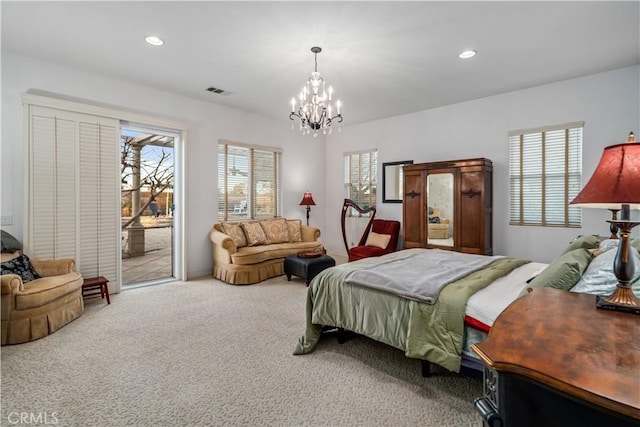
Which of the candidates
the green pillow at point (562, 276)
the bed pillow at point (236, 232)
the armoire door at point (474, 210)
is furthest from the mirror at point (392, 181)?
the green pillow at point (562, 276)

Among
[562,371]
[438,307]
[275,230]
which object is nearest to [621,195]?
[562,371]

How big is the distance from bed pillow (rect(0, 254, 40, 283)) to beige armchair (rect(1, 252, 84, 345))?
72 mm

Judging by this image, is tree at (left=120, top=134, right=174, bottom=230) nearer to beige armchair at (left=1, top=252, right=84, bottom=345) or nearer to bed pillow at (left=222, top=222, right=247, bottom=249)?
bed pillow at (left=222, top=222, right=247, bottom=249)

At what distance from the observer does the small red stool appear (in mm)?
3617

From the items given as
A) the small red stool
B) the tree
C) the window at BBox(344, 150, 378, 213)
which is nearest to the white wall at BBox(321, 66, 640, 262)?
the window at BBox(344, 150, 378, 213)

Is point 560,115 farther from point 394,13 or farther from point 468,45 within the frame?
point 394,13

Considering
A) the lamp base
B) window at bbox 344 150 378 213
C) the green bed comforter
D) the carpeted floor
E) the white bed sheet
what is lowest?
the carpeted floor

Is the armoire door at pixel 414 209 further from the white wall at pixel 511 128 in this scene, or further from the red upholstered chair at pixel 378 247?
the white wall at pixel 511 128

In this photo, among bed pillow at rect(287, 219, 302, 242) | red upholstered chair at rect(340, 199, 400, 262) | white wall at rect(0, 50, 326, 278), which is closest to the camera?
white wall at rect(0, 50, 326, 278)

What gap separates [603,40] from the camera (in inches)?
122

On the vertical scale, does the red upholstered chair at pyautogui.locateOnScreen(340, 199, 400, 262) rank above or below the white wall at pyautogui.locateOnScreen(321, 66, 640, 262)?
below

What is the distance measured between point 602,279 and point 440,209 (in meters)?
3.20

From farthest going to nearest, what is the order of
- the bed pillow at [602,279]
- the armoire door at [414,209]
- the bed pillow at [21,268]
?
1. the armoire door at [414,209]
2. the bed pillow at [21,268]
3. the bed pillow at [602,279]

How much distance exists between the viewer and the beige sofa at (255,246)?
464 cm
